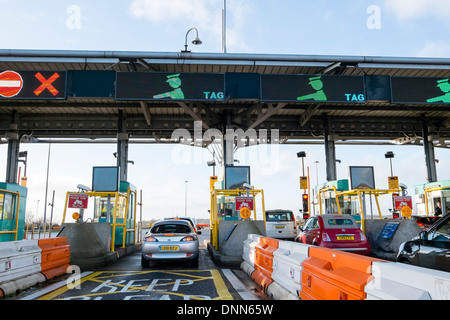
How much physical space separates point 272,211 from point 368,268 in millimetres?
16445

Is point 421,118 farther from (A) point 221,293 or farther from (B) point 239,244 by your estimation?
(A) point 221,293

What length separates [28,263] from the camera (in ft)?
23.2

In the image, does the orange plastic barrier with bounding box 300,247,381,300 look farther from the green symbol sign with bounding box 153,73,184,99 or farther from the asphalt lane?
the green symbol sign with bounding box 153,73,184,99

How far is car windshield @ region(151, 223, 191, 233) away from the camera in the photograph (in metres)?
10.5

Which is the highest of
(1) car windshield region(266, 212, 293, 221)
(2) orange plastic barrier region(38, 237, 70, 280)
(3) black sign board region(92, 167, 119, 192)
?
(3) black sign board region(92, 167, 119, 192)

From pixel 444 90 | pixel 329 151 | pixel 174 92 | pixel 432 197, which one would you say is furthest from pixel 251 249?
pixel 432 197

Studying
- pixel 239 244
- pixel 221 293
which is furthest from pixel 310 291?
pixel 239 244

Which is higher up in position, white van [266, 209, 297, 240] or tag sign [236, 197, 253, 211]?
tag sign [236, 197, 253, 211]

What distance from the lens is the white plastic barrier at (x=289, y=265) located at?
5069 millimetres

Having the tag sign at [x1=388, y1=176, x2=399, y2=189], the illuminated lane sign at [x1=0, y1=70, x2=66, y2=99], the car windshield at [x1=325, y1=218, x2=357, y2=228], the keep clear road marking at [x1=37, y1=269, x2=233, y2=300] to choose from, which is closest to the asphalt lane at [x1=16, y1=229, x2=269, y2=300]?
the keep clear road marking at [x1=37, y1=269, x2=233, y2=300]

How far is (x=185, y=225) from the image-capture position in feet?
35.0

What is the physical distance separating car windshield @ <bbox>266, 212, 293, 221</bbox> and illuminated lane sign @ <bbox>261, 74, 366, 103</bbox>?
30.8 ft

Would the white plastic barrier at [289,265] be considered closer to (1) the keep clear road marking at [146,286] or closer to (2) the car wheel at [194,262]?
(1) the keep clear road marking at [146,286]

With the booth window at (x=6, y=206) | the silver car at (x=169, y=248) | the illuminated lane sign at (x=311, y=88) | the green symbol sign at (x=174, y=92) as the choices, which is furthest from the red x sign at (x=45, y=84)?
the illuminated lane sign at (x=311, y=88)
